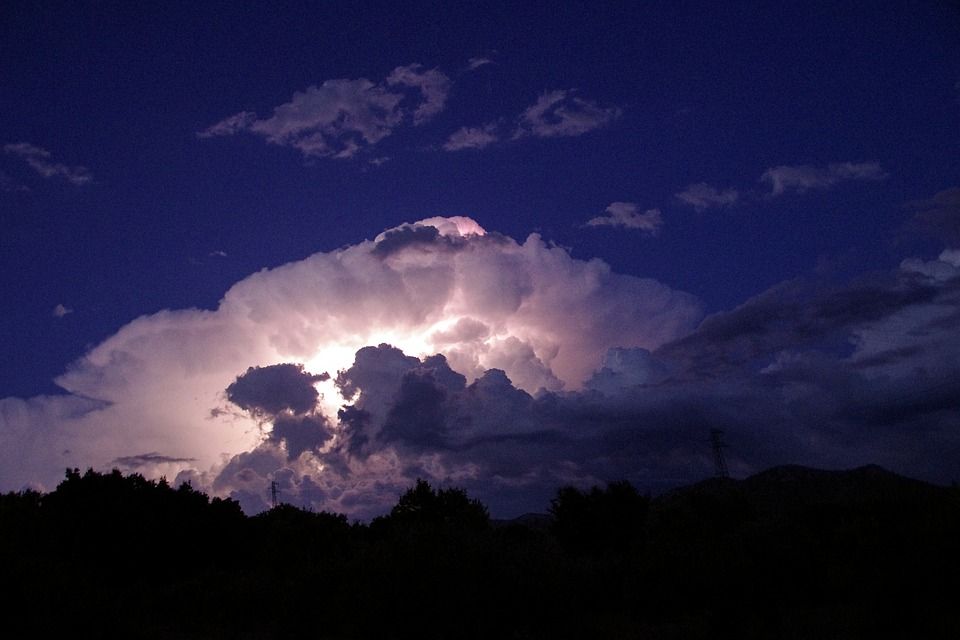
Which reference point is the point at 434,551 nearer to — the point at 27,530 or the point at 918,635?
the point at 918,635

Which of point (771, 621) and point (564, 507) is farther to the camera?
point (564, 507)

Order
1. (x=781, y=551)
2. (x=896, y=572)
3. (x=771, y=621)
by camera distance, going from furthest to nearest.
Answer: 1. (x=781, y=551)
2. (x=896, y=572)
3. (x=771, y=621)

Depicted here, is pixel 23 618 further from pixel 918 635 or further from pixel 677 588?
pixel 918 635

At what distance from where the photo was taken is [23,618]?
44.4ft

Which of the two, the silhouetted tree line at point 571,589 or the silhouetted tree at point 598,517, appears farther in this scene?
the silhouetted tree at point 598,517

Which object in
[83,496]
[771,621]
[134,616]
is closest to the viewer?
[771,621]

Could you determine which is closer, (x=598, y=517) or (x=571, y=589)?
(x=571, y=589)

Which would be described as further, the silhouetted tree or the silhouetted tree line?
the silhouetted tree

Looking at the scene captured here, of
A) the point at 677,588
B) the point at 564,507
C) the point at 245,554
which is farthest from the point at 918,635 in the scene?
the point at 564,507

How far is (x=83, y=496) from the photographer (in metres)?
28.0

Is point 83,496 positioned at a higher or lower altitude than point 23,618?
higher

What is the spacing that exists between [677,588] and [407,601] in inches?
208

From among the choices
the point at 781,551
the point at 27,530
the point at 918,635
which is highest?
the point at 27,530

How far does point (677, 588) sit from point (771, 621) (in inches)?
112
